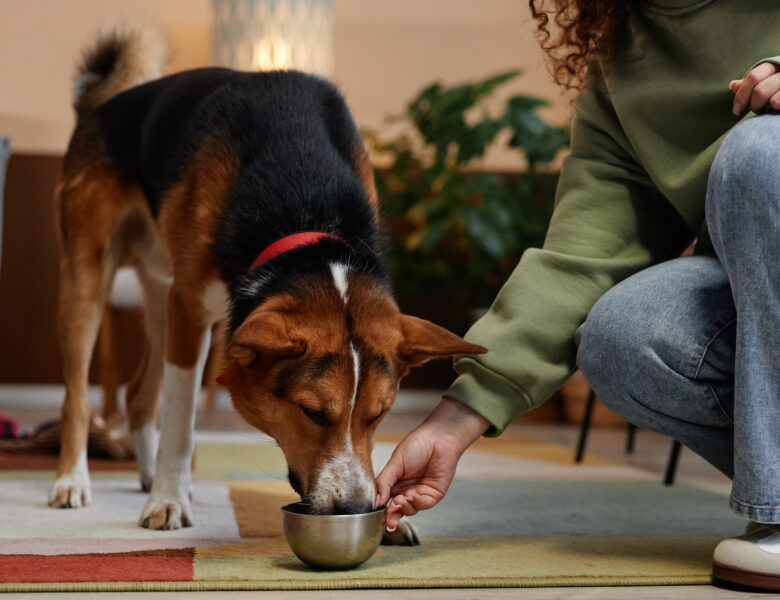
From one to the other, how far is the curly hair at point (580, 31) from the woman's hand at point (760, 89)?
38 cm

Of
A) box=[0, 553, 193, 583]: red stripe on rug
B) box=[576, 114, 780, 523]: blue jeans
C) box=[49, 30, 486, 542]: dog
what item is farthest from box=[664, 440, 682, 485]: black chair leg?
box=[0, 553, 193, 583]: red stripe on rug

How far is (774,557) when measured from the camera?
1.30 meters

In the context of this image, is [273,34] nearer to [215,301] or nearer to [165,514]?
[215,301]

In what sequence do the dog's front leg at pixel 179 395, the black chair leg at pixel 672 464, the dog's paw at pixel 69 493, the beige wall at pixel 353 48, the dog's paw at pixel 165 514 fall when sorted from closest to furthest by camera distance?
1. the dog's paw at pixel 165 514
2. the dog's front leg at pixel 179 395
3. the dog's paw at pixel 69 493
4. the black chair leg at pixel 672 464
5. the beige wall at pixel 353 48

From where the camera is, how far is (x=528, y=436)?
12.7 ft

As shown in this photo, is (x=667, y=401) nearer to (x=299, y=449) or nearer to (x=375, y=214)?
(x=299, y=449)

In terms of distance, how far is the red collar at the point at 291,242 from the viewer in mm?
1630

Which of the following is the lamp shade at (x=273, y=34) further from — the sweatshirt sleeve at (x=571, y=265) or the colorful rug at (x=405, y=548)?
the sweatshirt sleeve at (x=571, y=265)

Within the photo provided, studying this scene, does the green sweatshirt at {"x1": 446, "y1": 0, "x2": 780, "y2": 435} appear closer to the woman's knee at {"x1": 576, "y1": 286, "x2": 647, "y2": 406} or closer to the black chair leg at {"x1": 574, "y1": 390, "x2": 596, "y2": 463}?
the woman's knee at {"x1": 576, "y1": 286, "x2": 647, "y2": 406}

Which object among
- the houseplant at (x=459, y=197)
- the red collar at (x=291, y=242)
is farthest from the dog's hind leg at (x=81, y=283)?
the houseplant at (x=459, y=197)

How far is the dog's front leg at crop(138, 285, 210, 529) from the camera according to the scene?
189 centimetres

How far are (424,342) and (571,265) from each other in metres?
0.30

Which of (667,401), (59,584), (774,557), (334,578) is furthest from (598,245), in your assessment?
(59,584)

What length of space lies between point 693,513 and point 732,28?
1.06 m
